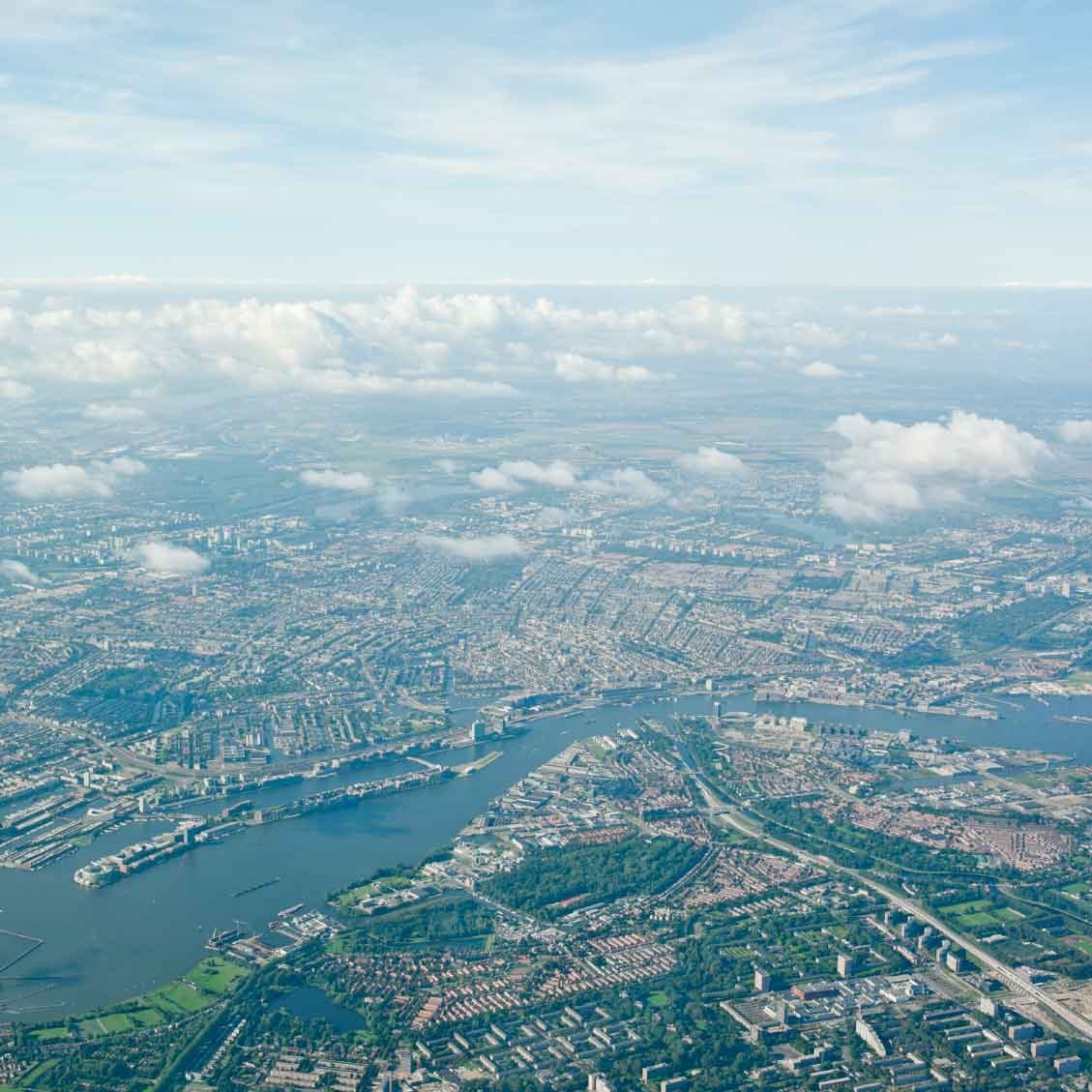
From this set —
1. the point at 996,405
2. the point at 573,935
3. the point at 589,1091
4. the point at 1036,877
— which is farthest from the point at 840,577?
the point at 996,405

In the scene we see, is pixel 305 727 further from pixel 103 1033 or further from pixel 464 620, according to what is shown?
pixel 103 1033

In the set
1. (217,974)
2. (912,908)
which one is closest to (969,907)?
(912,908)

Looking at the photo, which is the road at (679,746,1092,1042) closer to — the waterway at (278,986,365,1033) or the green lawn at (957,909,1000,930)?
Result: the green lawn at (957,909,1000,930)

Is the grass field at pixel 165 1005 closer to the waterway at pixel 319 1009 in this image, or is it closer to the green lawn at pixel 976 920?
the waterway at pixel 319 1009

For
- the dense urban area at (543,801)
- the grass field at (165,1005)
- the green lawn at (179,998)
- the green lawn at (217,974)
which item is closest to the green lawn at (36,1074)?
the dense urban area at (543,801)

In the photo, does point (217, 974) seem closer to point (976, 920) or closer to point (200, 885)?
point (200, 885)

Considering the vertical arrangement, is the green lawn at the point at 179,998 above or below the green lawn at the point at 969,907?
above

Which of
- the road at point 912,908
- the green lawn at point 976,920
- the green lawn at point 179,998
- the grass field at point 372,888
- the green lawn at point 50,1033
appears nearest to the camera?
the green lawn at point 50,1033
